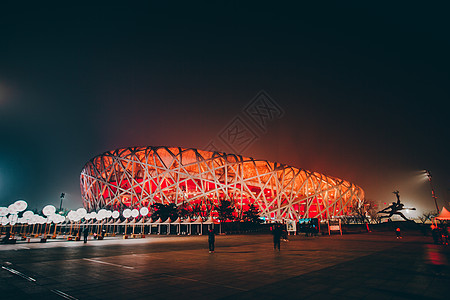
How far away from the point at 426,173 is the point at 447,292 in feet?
103

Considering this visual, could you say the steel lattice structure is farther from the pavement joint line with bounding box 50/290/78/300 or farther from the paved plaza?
Result: the pavement joint line with bounding box 50/290/78/300

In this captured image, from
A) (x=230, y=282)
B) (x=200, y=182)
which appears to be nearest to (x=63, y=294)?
(x=230, y=282)

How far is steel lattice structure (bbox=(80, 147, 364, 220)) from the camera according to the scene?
5762 cm

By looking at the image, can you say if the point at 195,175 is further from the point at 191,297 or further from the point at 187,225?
the point at 191,297

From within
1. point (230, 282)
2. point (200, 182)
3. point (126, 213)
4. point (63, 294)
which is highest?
point (200, 182)

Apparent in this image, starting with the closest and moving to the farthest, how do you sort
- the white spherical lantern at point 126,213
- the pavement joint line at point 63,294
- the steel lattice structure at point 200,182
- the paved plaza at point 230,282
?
1. the pavement joint line at point 63,294
2. the paved plaza at point 230,282
3. the white spherical lantern at point 126,213
4. the steel lattice structure at point 200,182

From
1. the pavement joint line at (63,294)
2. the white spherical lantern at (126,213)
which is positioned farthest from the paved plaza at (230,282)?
the white spherical lantern at (126,213)

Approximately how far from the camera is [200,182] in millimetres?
60062

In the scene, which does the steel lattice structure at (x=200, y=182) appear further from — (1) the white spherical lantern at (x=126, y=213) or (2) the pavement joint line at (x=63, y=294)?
(2) the pavement joint line at (x=63, y=294)

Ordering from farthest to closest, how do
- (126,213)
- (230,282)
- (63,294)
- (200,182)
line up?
(200,182) < (126,213) < (230,282) < (63,294)

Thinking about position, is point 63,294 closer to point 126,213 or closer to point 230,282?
point 230,282

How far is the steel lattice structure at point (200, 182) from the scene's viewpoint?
2269 inches

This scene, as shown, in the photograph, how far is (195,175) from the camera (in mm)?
57531

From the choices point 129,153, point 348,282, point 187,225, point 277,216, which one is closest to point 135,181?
point 129,153
